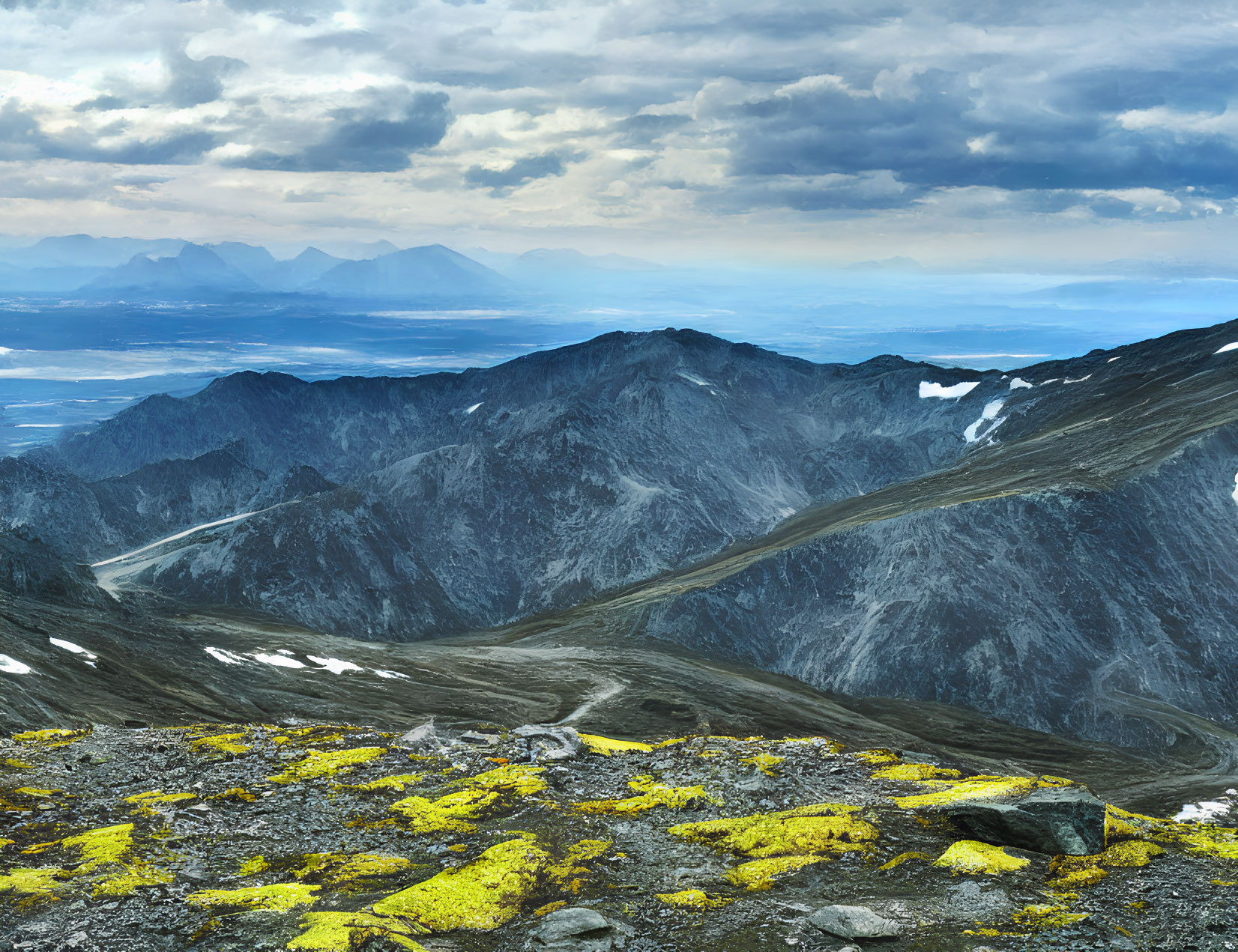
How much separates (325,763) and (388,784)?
15.8 ft

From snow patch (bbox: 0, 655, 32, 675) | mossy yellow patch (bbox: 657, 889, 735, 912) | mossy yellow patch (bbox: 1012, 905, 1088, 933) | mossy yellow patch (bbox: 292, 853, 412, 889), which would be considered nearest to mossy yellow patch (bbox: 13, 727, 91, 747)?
snow patch (bbox: 0, 655, 32, 675)

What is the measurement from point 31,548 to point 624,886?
118 metres

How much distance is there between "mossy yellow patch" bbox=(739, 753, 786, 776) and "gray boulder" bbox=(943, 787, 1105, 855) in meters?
11.2

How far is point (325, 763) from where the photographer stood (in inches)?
1519

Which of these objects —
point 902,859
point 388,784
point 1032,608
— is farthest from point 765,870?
point 1032,608

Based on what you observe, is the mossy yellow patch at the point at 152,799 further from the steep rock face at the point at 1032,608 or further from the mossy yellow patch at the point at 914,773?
the steep rock face at the point at 1032,608

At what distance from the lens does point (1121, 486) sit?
134 metres

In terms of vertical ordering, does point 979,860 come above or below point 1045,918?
below

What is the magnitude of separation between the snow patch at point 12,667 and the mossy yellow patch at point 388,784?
124ft

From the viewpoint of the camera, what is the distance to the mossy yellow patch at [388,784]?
3509 centimetres

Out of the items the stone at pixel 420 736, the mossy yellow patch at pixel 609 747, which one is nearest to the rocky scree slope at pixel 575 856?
the mossy yellow patch at pixel 609 747

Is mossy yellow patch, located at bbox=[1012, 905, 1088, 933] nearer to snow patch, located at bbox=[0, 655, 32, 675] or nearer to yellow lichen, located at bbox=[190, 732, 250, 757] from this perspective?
yellow lichen, located at bbox=[190, 732, 250, 757]

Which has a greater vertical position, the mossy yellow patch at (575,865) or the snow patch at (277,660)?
the mossy yellow patch at (575,865)

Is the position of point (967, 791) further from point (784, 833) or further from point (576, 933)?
point (576, 933)
